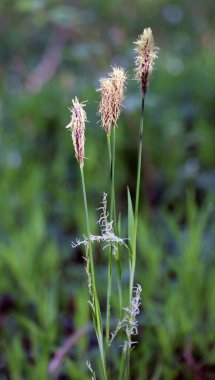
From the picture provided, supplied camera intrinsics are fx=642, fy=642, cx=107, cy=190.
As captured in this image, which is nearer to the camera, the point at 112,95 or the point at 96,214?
the point at 112,95

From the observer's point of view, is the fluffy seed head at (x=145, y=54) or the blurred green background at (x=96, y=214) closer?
the fluffy seed head at (x=145, y=54)

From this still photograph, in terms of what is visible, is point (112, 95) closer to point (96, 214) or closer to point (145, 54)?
point (145, 54)

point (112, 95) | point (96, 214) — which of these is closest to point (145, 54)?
point (112, 95)

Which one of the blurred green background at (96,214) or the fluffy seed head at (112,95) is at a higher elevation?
the blurred green background at (96,214)

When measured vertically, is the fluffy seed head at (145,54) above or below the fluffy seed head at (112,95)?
above

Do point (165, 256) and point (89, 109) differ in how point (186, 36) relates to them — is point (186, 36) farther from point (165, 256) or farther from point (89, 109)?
point (165, 256)

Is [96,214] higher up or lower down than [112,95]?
higher up

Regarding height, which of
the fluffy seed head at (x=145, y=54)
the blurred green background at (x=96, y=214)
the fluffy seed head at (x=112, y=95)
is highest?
the blurred green background at (x=96, y=214)

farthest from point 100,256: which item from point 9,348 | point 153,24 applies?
point 153,24
